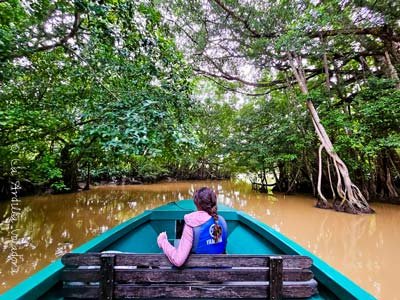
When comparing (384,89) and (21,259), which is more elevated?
(384,89)

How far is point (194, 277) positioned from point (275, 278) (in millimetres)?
456

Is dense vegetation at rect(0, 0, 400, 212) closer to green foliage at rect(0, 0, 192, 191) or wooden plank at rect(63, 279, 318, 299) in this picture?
green foliage at rect(0, 0, 192, 191)

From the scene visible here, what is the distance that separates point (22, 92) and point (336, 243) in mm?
7108

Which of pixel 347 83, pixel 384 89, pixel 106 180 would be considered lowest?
pixel 106 180

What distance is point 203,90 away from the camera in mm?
14555

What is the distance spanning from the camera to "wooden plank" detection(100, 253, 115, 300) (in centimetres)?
134

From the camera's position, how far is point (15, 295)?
1288 millimetres

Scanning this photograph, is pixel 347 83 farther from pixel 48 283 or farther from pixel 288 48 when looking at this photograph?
pixel 48 283

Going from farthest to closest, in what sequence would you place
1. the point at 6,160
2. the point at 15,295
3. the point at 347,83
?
1. the point at 347,83
2. the point at 6,160
3. the point at 15,295

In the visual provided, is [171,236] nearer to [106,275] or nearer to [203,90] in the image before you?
[106,275]

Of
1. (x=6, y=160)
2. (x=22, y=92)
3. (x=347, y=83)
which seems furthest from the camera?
(x=347, y=83)

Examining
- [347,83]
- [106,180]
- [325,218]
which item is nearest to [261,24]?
[347,83]

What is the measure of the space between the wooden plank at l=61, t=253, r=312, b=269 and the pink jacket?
4cm

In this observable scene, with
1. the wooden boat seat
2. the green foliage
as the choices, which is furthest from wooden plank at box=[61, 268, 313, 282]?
the green foliage
